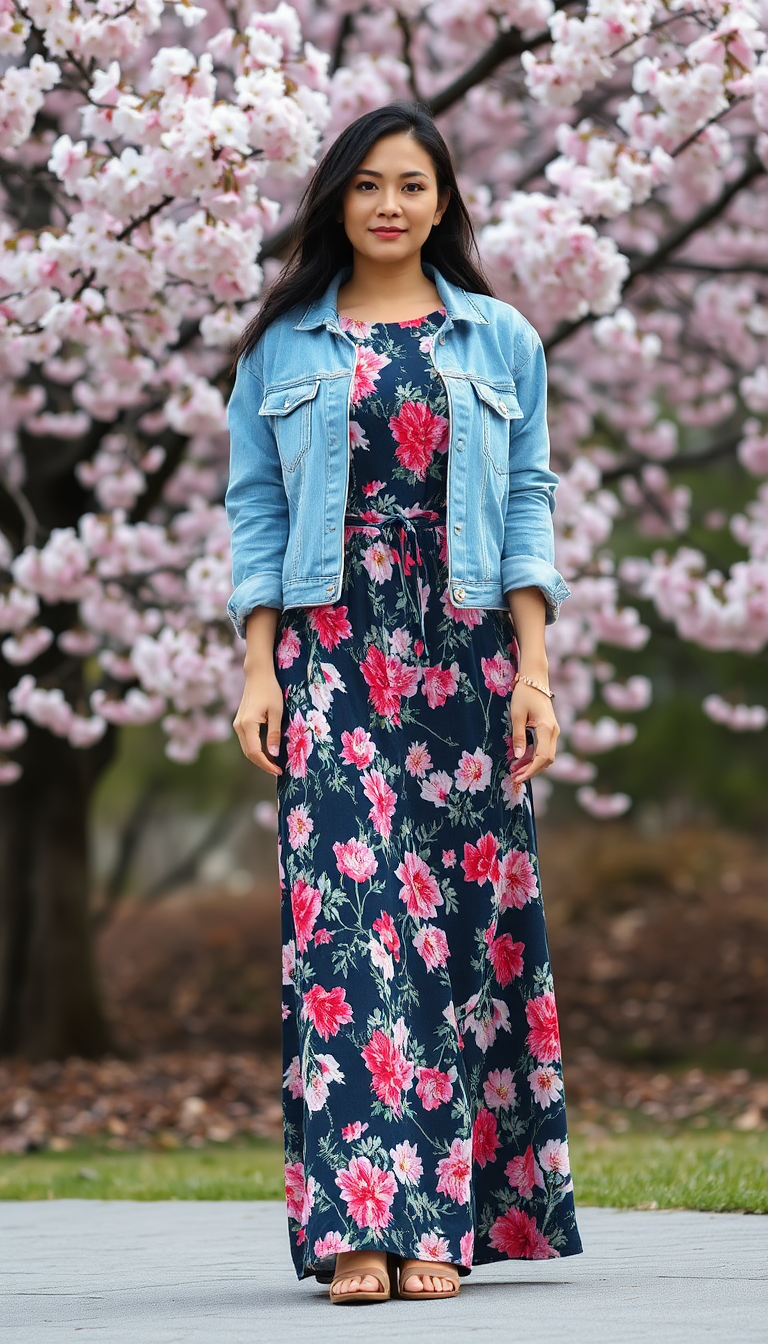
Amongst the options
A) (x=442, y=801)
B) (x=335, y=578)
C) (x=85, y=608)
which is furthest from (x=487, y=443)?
(x=85, y=608)

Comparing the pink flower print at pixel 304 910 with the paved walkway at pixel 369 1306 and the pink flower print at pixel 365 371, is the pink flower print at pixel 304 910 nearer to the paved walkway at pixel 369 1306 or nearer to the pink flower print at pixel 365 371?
the paved walkway at pixel 369 1306

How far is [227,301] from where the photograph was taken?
248 inches

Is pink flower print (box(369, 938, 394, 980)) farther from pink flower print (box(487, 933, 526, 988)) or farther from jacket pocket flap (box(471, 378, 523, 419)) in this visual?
jacket pocket flap (box(471, 378, 523, 419))

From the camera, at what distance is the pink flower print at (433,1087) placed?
327 cm

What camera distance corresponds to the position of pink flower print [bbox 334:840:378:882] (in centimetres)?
325

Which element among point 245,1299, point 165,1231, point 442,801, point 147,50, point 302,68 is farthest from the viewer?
point 147,50

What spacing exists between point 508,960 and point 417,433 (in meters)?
0.99

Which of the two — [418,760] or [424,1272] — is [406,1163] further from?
[418,760]

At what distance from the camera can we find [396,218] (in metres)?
3.50

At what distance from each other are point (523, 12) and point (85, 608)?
3052 millimetres

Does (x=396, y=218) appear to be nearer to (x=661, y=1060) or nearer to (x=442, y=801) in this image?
(x=442, y=801)

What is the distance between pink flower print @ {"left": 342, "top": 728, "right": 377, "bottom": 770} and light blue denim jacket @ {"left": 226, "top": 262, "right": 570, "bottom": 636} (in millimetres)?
245

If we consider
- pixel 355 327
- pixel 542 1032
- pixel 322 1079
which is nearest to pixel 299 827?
pixel 322 1079

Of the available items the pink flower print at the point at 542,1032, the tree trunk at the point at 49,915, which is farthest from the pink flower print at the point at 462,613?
the tree trunk at the point at 49,915
